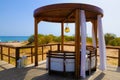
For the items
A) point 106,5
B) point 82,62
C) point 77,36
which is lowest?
point 82,62

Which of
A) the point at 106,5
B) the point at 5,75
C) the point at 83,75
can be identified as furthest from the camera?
the point at 106,5

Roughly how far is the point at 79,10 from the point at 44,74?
8.28ft

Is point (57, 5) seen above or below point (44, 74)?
above

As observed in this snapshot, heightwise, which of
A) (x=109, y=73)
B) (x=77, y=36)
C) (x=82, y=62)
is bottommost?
(x=109, y=73)

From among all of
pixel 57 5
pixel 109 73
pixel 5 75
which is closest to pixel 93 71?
pixel 109 73

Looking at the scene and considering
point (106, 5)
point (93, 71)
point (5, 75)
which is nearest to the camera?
point (5, 75)

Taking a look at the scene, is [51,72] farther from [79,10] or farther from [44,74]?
[79,10]

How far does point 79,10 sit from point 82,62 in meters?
1.69

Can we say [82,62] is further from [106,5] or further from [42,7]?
[106,5]

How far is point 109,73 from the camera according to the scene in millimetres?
5793

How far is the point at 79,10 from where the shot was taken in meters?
5.19

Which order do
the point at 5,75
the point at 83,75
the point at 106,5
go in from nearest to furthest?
the point at 83,75 < the point at 5,75 < the point at 106,5

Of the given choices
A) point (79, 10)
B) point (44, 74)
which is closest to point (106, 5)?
point (79, 10)

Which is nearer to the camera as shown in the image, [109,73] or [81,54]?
[81,54]
